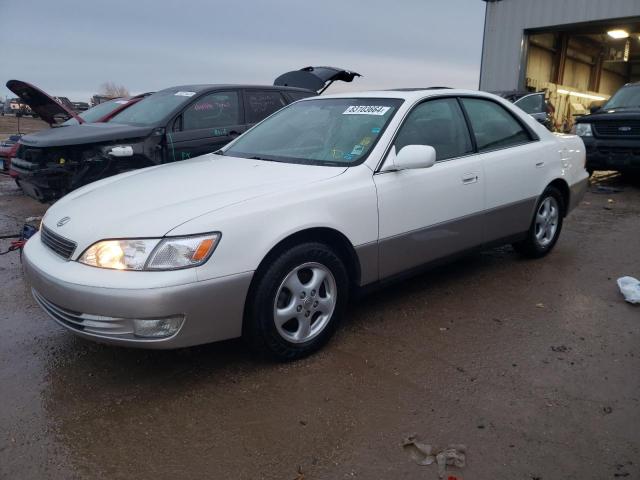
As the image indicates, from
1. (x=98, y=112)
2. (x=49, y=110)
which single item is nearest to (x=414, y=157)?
(x=49, y=110)

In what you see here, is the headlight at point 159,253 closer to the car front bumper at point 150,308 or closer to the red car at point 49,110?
the car front bumper at point 150,308

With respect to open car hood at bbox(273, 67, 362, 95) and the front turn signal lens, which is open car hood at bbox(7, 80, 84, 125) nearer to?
open car hood at bbox(273, 67, 362, 95)

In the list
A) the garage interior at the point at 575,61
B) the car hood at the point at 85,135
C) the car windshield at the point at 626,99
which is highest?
the garage interior at the point at 575,61

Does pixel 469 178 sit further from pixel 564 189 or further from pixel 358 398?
pixel 358 398

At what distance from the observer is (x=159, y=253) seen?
2541 mm

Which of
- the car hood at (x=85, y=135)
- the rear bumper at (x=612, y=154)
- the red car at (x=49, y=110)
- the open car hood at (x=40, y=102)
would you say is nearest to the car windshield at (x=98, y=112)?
the red car at (x=49, y=110)

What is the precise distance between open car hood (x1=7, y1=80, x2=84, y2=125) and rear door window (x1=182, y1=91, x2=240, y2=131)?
1.45m

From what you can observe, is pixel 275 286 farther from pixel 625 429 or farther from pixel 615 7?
pixel 615 7

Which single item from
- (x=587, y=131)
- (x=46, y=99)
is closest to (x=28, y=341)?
(x=46, y=99)

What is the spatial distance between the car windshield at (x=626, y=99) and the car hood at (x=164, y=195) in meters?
8.27

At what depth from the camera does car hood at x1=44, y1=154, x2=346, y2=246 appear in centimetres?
268

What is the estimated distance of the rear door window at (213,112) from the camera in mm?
6035

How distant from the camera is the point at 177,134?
589cm

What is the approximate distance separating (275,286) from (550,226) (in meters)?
3.19
